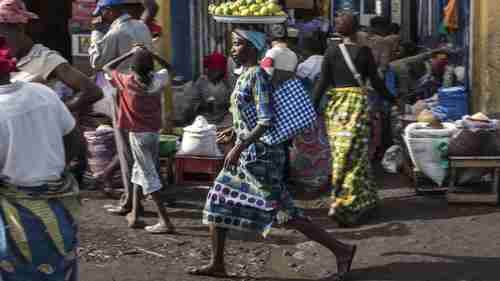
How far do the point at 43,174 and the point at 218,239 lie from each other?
Result: 7.13ft

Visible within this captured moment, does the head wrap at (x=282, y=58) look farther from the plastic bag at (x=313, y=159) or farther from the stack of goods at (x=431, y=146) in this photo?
the stack of goods at (x=431, y=146)

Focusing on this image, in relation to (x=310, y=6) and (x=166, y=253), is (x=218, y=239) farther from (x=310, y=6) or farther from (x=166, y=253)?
(x=310, y=6)

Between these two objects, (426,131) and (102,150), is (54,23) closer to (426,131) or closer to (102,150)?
(102,150)

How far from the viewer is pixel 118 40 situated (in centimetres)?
811

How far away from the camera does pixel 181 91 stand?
35.0 feet

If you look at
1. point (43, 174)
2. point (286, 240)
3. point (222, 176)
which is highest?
point (43, 174)

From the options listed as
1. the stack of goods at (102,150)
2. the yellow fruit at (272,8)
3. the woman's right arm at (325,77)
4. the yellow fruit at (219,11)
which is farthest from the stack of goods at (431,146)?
the stack of goods at (102,150)

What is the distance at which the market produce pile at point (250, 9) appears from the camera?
7.54 meters

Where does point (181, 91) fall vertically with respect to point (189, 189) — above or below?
above

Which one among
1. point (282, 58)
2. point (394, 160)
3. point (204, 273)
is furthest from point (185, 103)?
point (204, 273)

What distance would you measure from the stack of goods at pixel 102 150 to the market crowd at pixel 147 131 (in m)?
0.12

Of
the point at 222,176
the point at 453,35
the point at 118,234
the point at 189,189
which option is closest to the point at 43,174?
the point at 222,176

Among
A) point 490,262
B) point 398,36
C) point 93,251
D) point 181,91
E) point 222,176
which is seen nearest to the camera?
point 222,176

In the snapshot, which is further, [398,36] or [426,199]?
[398,36]
